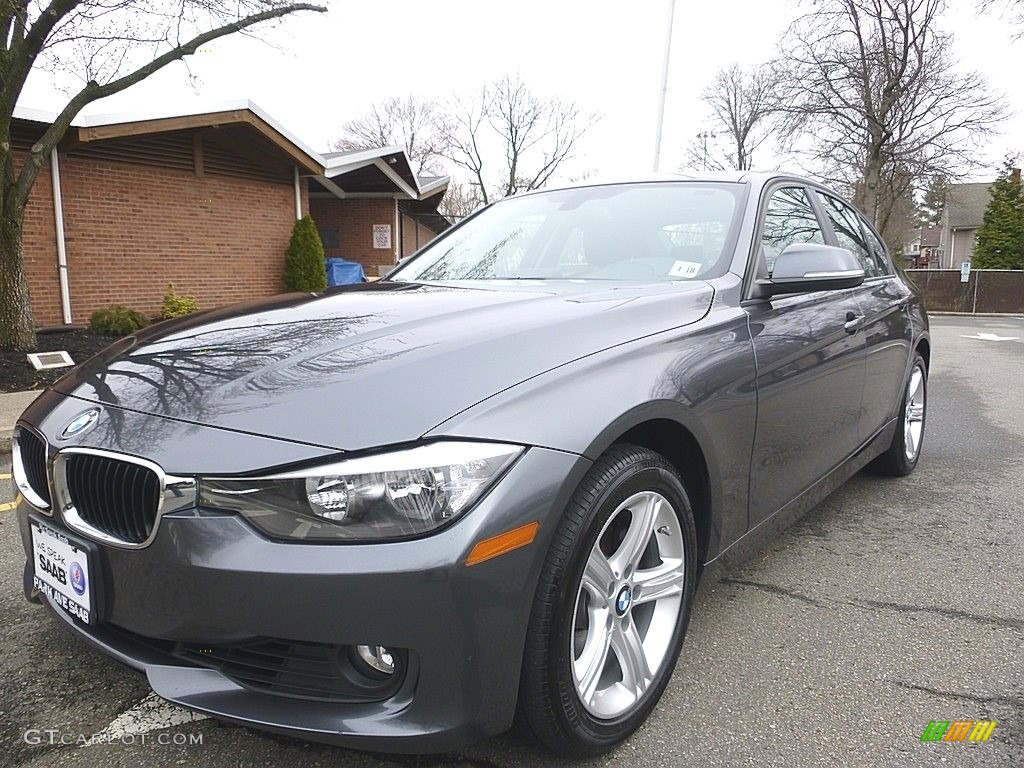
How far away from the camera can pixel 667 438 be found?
6.93 feet

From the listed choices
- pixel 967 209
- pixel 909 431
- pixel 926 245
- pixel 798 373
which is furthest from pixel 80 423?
pixel 926 245

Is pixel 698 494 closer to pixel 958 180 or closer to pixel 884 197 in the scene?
pixel 958 180

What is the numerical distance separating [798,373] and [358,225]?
1746 cm

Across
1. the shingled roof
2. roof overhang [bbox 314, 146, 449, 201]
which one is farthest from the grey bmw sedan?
the shingled roof

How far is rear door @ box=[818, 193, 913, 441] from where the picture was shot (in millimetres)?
3475

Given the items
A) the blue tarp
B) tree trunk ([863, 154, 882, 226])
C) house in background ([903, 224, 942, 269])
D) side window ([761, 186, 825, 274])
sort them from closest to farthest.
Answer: side window ([761, 186, 825, 274]), the blue tarp, tree trunk ([863, 154, 882, 226]), house in background ([903, 224, 942, 269])

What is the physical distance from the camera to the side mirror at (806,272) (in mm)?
2566

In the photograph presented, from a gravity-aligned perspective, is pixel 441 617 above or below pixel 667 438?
below

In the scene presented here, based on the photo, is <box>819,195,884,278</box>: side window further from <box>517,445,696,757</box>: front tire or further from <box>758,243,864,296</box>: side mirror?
<box>517,445,696,757</box>: front tire

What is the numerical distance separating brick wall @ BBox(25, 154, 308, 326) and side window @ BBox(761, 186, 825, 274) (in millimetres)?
9862

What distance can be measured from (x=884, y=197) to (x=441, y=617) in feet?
118

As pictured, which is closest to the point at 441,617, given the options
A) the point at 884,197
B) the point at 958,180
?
the point at 958,180

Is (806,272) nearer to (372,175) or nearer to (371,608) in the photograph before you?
(371,608)

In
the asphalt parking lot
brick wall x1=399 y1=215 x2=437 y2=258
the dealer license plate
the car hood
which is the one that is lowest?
the asphalt parking lot
